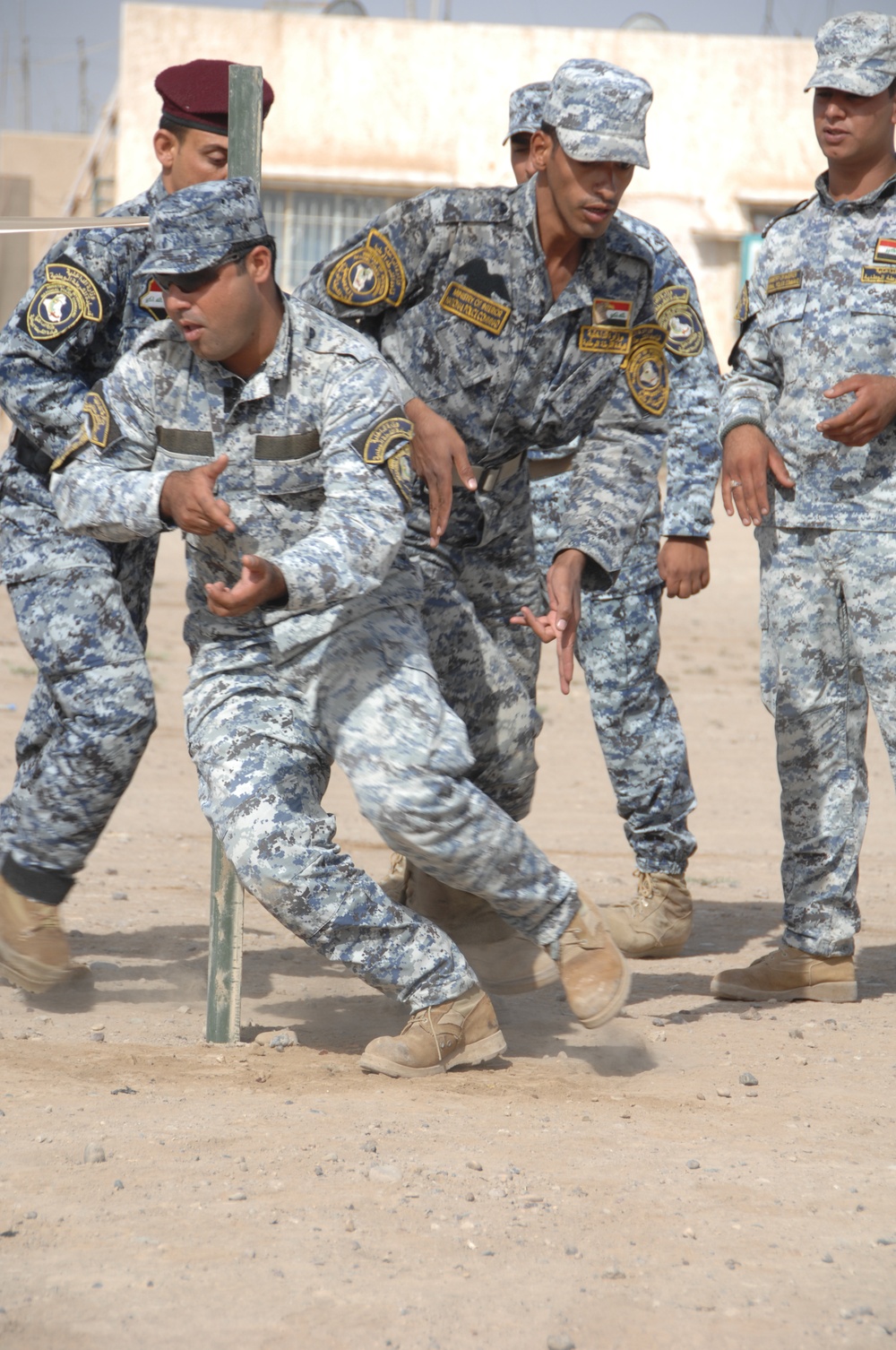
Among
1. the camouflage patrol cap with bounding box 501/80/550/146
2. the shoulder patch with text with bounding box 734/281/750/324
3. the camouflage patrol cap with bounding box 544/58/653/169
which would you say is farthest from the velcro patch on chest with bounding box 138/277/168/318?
the camouflage patrol cap with bounding box 501/80/550/146

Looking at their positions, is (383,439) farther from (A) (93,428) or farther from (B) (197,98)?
(B) (197,98)

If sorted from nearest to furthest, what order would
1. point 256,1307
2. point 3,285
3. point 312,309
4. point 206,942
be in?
point 256,1307
point 312,309
point 206,942
point 3,285

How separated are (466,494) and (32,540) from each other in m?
1.11

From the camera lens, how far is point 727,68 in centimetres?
1883

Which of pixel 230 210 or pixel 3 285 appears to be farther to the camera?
pixel 3 285

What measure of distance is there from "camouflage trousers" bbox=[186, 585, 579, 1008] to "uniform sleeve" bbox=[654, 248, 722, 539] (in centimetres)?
137

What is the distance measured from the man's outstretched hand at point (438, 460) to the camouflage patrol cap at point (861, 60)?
4.20 ft

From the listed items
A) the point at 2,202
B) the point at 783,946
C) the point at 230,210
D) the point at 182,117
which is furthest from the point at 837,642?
the point at 2,202

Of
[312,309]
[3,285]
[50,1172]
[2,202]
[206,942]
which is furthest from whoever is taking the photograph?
[2,202]

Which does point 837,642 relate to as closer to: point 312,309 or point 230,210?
point 312,309

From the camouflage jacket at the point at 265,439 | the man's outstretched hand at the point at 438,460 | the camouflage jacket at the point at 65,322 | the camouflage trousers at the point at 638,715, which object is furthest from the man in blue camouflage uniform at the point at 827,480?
the camouflage jacket at the point at 65,322

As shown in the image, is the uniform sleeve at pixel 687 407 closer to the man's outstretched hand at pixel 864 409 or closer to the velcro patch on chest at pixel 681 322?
the velcro patch on chest at pixel 681 322

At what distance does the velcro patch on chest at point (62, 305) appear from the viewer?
151 inches

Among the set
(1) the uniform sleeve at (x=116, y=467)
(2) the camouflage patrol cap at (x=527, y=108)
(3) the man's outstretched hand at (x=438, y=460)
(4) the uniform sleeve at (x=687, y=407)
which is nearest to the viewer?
(1) the uniform sleeve at (x=116, y=467)
